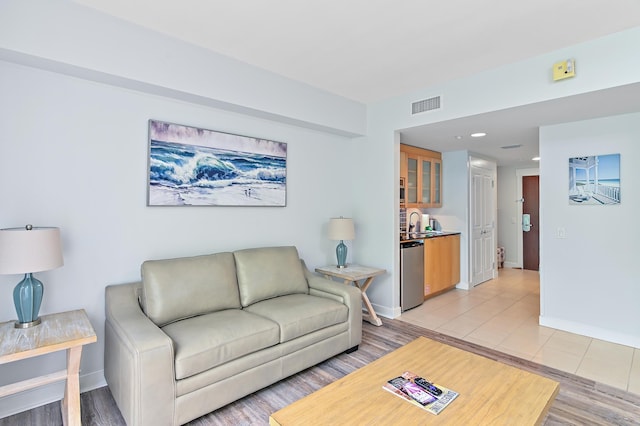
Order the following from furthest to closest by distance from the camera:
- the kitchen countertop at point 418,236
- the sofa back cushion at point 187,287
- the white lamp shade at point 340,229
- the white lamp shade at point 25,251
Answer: the kitchen countertop at point 418,236
the white lamp shade at point 340,229
the sofa back cushion at point 187,287
the white lamp shade at point 25,251

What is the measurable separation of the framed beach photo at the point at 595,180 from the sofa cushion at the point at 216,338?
332 centimetres

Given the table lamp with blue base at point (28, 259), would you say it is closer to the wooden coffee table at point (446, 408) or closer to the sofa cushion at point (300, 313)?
the sofa cushion at point (300, 313)

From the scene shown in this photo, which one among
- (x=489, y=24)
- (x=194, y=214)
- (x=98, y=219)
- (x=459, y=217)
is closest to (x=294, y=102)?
(x=194, y=214)

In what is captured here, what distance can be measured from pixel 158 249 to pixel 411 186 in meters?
3.48

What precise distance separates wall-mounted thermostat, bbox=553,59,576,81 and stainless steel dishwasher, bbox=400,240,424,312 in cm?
229

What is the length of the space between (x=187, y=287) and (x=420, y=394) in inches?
68.1

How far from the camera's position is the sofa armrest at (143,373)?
5.78 ft

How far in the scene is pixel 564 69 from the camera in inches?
103

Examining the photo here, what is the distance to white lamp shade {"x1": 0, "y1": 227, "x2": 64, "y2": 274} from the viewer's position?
1785mm

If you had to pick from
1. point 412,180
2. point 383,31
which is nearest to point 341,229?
point 412,180

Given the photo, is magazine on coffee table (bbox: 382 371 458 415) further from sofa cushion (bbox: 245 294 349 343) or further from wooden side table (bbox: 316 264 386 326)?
wooden side table (bbox: 316 264 386 326)

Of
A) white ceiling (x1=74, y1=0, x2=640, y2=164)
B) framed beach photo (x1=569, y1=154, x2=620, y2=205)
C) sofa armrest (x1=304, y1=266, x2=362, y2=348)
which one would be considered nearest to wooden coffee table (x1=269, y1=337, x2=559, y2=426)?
sofa armrest (x1=304, y1=266, x2=362, y2=348)

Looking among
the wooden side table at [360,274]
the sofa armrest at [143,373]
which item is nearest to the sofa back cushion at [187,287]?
the sofa armrest at [143,373]

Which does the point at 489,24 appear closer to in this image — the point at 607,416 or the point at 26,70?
the point at 607,416
